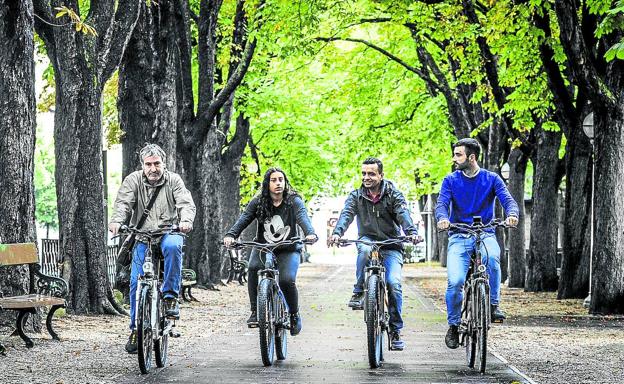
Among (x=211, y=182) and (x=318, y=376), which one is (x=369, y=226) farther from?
(x=211, y=182)

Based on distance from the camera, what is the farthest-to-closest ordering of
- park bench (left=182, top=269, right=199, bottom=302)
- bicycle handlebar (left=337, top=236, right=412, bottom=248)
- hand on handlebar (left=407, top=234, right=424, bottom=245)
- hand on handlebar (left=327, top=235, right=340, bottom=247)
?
1. park bench (left=182, top=269, right=199, bottom=302)
2. bicycle handlebar (left=337, top=236, right=412, bottom=248)
3. hand on handlebar (left=407, top=234, right=424, bottom=245)
4. hand on handlebar (left=327, top=235, right=340, bottom=247)

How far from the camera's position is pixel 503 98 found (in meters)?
28.2

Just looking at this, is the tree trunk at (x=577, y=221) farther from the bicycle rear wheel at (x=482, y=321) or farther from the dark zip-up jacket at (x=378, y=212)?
the bicycle rear wheel at (x=482, y=321)

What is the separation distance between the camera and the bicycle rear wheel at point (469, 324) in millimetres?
11195

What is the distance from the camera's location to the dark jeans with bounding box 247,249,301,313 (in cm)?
1211

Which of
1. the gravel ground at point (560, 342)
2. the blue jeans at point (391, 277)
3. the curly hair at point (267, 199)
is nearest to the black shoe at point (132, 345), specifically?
the curly hair at point (267, 199)

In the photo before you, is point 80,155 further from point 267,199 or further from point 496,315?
point 496,315

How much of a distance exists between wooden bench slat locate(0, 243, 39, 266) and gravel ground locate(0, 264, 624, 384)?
87 cm

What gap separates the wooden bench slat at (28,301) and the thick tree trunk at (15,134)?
787 millimetres

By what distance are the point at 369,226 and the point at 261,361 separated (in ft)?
5.37

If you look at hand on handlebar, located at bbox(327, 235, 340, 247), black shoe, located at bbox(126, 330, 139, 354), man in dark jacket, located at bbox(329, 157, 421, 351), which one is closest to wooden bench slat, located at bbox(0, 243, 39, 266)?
black shoe, located at bbox(126, 330, 139, 354)

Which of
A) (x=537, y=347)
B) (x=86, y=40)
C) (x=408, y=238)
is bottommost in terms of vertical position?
(x=537, y=347)

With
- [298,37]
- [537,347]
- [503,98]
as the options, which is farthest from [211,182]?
[537,347]

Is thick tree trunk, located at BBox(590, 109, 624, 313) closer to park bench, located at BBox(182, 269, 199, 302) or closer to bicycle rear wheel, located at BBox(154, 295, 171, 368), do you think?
park bench, located at BBox(182, 269, 199, 302)
